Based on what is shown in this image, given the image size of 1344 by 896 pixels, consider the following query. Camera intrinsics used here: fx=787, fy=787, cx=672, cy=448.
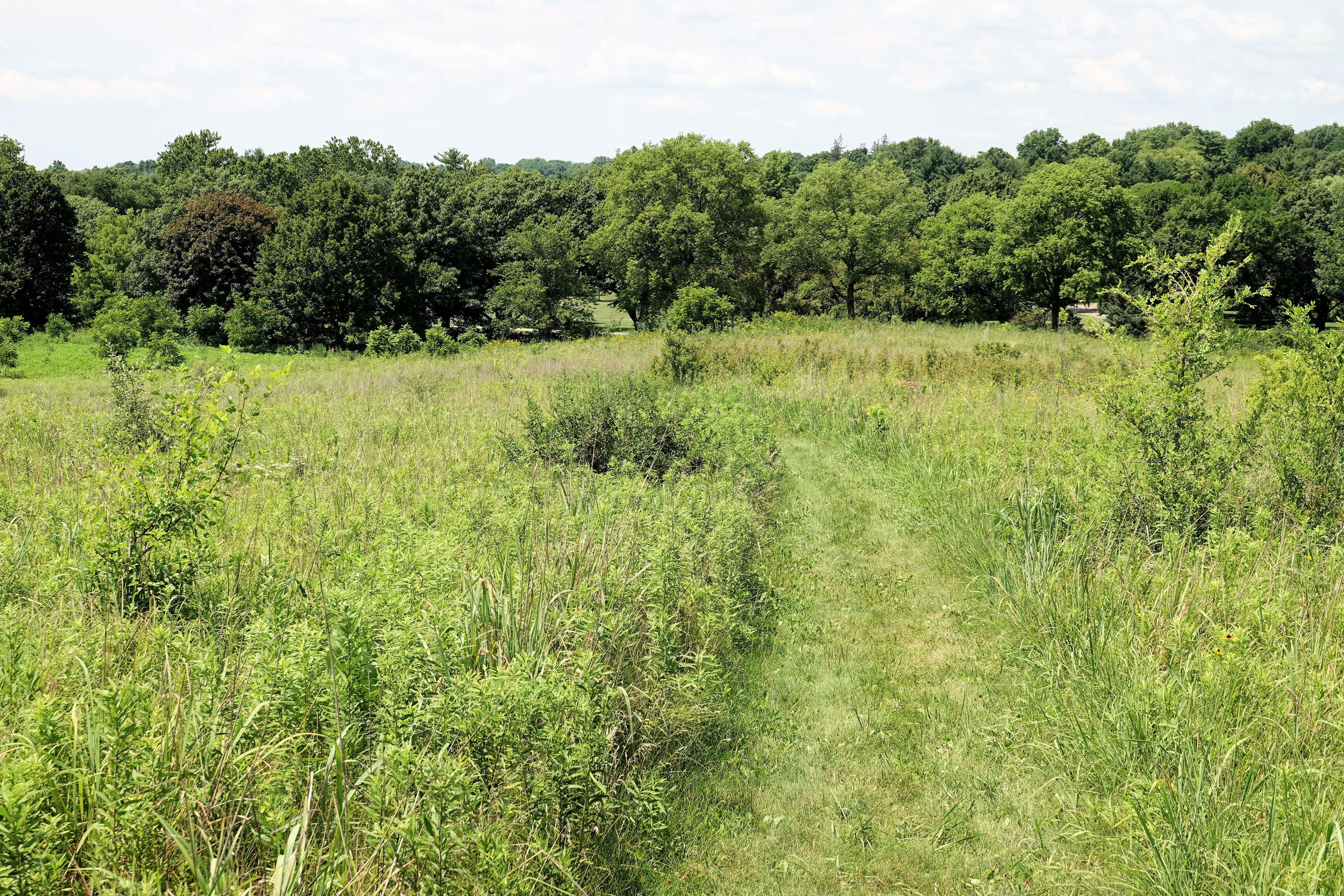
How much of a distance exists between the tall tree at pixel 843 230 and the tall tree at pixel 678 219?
9.78 ft

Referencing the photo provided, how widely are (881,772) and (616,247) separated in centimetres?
3936

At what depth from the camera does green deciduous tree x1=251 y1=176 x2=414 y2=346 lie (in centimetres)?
3475

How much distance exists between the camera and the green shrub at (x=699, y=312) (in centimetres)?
2355

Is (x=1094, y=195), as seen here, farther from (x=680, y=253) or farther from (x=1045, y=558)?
(x=1045, y=558)

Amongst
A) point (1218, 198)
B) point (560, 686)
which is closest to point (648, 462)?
point (560, 686)

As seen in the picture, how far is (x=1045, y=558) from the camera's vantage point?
6.02 meters

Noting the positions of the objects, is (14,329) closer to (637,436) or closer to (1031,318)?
(637,436)

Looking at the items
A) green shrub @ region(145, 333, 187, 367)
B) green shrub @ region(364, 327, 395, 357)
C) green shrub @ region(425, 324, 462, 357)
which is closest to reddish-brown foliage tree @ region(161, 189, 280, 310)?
green shrub @ region(145, 333, 187, 367)

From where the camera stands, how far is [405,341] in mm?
27578

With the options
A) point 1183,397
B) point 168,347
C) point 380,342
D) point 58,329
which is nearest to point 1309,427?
point 1183,397

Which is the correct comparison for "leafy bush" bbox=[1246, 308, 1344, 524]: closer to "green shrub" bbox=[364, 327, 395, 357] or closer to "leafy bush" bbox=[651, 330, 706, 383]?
"leafy bush" bbox=[651, 330, 706, 383]

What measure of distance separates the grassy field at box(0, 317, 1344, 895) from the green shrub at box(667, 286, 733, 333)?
15943 mm

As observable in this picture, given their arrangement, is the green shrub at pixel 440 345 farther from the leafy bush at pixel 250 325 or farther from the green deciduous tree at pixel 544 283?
the green deciduous tree at pixel 544 283

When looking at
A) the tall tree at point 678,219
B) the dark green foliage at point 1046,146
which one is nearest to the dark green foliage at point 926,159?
the dark green foliage at point 1046,146
